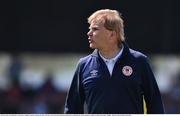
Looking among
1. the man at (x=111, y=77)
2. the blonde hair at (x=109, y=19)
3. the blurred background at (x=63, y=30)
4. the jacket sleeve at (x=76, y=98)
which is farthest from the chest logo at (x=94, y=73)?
the blurred background at (x=63, y=30)

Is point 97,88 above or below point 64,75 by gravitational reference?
above

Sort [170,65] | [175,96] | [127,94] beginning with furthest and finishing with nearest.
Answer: [170,65] < [175,96] < [127,94]

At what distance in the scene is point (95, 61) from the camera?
661 cm

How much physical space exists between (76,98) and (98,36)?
0.53 m

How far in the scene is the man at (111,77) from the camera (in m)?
6.46

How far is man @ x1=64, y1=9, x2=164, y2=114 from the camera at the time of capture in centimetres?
646

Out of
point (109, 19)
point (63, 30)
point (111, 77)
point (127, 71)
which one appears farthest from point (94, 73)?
point (63, 30)

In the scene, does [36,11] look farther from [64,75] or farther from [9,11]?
[64,75]

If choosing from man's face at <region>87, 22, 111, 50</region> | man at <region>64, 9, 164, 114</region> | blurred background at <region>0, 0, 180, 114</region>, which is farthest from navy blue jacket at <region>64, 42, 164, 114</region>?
blurred background at <region>0, 0, 180, 114</region>

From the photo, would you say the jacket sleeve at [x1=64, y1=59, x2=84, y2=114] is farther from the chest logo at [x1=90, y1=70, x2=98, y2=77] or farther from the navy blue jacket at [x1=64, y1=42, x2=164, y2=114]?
the chest logo at [x1=90, y1=70, x2=98, y2=77]

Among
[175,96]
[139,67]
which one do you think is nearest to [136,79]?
[139,67]

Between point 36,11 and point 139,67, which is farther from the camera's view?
point 36,11

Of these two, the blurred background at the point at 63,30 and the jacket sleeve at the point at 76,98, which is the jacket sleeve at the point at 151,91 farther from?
the blurred background at the point at 63,30

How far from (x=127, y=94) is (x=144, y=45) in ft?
31.4
